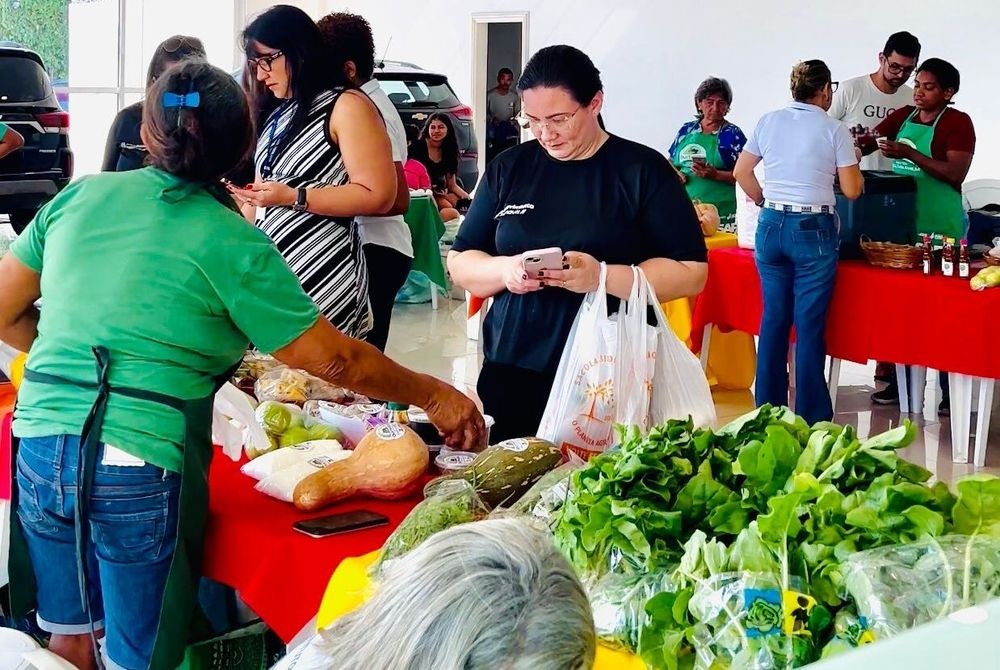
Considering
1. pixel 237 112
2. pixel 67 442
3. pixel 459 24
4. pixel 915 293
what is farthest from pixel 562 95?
pixel 459 24

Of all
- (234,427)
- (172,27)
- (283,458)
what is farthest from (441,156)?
(283,458)

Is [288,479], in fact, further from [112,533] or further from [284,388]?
[284,388]

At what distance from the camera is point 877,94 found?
6.41m

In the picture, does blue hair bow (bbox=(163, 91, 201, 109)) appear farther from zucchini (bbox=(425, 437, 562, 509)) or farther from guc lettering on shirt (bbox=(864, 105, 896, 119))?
guc lettering on shirt (bbox=(864, 105, 896, 119))

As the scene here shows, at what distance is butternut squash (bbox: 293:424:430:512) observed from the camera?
2072 millimetres

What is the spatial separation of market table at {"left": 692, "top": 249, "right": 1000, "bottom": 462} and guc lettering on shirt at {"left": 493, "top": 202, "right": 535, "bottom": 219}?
2801 millimetres

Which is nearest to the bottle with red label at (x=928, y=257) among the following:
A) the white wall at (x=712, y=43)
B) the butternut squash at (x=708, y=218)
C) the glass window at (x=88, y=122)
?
the butternut squash at (x=708, y=218)

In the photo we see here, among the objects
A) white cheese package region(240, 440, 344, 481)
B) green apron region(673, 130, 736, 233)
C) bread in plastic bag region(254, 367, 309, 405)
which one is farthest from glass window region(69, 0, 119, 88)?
white cheese package region(240, 440, 344, 481)

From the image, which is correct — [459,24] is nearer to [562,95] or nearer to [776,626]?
[562,95]

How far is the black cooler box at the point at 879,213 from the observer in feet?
17.7

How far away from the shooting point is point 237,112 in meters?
1.93

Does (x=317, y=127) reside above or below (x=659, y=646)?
above

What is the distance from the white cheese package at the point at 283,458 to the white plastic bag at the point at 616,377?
48 centimetres

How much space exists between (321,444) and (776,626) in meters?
1.12
